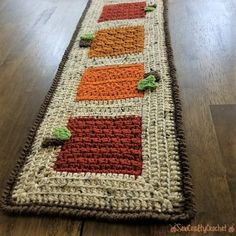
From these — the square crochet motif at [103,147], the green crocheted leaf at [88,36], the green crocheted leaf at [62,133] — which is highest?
the green crocheted leaf at [88,36]

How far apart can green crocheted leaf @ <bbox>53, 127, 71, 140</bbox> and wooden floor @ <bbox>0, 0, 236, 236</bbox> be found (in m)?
0.08

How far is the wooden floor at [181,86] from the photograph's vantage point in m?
0.54

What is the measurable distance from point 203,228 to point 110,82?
457 mm

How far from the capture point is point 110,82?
0.84 metres

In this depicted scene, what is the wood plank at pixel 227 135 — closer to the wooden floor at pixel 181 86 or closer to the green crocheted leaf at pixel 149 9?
the wooden floor at pixel 181 86

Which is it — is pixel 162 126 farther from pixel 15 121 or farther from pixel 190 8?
pixel 190 8

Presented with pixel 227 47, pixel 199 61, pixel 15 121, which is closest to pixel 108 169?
pixel 15 121

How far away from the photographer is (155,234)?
0.51 meters

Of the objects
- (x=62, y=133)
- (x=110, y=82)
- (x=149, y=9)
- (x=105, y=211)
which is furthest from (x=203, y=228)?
(x=149, y=9)

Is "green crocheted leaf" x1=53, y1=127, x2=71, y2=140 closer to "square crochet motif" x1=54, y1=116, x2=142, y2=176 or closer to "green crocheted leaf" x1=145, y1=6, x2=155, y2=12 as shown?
"square crochet motif" x1=54, y1=116, x2=142, y2=176

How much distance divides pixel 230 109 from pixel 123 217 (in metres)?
0.36

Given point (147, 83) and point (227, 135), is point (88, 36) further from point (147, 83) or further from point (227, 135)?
point (227, 135)

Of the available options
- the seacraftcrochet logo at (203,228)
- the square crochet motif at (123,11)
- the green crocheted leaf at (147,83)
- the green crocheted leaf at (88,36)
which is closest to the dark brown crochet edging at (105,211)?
the seacraftcrochet logo at (203,228)

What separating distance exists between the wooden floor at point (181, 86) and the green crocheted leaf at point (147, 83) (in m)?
0.07
